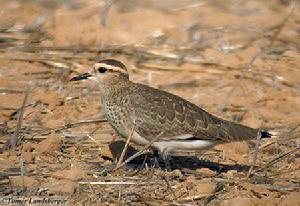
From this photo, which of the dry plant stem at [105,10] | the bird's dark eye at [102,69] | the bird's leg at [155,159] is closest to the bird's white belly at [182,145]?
the bird's leg at [155,159]

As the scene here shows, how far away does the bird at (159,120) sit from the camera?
866cm

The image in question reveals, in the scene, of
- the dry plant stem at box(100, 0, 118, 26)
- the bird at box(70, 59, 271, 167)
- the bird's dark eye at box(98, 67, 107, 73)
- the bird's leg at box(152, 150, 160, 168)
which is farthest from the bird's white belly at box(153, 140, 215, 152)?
the dry plant stem at box(100, 0, 118, 26)

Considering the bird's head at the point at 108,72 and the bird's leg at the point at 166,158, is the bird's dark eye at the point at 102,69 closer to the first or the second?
the bird's head at the point at 108,72

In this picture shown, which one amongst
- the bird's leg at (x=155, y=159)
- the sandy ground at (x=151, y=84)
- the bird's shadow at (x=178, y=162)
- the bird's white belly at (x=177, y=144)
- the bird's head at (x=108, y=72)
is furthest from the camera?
the bird's head at (x=108, y=72)

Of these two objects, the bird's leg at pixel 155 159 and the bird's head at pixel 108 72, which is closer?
the bird's leg at pixel 155 159

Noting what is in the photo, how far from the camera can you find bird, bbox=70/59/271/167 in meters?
8.66

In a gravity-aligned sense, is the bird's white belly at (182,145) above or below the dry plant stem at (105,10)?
above

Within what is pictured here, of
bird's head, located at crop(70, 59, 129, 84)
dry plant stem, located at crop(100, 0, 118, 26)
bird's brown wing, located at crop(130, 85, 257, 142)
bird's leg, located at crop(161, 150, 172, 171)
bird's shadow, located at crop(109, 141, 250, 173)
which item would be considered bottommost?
dry plant stem, located at crop(100, 0, 118, 26)

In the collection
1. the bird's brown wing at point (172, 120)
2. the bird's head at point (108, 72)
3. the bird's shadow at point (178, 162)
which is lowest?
the bird's shadow at point (178, 162)

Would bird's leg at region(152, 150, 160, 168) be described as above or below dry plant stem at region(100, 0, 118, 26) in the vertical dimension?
above

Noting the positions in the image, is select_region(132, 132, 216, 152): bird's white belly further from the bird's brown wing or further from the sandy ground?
the sandy ground

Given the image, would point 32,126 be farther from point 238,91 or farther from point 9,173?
point 238,91

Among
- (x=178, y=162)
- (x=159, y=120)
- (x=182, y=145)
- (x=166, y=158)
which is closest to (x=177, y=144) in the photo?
(x=182, y=145)

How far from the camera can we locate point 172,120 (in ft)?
28.9
